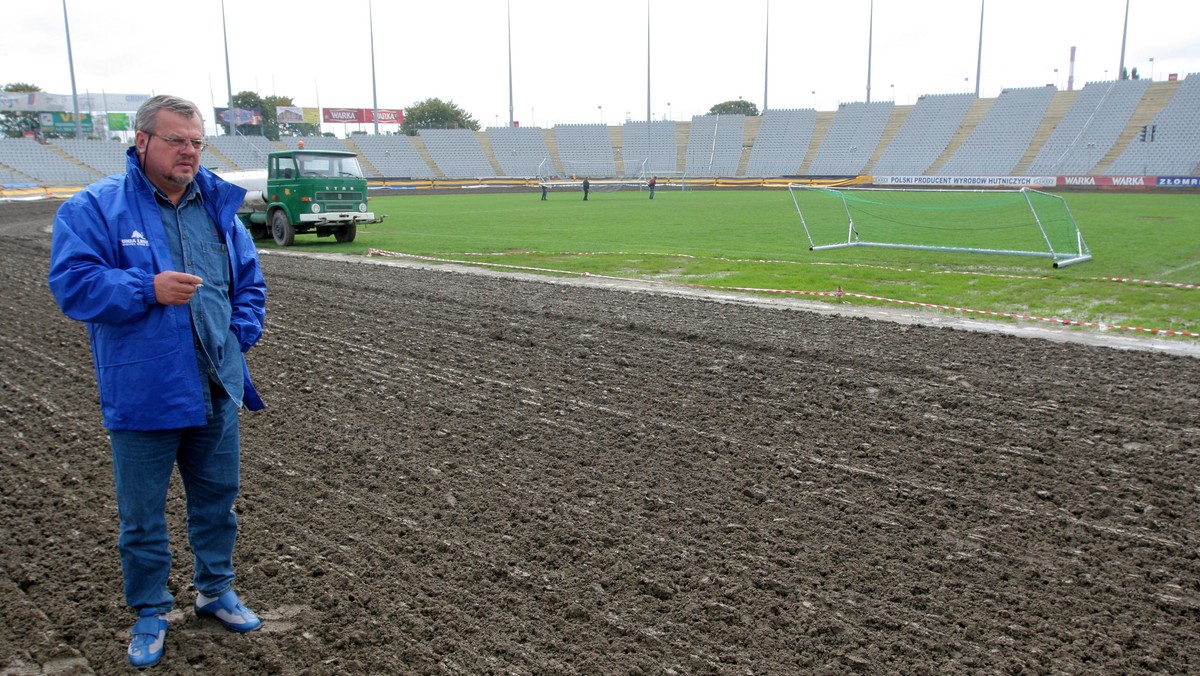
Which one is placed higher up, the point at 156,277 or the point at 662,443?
the point at 156,277

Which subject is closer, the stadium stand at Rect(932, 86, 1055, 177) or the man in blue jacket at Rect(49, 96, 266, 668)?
the man in blue jacket at Rect(49, 96, 266, 668)

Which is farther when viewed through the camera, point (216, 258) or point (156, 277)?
point (216, 258)

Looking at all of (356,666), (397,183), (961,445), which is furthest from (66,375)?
(397,183)

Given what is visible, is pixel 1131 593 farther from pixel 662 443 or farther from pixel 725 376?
pixel 725 376

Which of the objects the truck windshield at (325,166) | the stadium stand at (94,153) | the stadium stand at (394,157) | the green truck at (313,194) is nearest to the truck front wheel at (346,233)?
the green truck at (313,194)

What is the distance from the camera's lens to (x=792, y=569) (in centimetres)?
388

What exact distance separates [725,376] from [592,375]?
1.14 metres

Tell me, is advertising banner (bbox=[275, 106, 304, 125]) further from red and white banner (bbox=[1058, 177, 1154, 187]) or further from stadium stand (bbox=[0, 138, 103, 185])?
red and white banner (bbox=[1058, 177, 1154, 187])

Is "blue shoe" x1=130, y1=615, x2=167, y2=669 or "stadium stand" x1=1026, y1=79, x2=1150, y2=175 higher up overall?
"stadium stand" x1=1026, y1=79, x2=1150, y2=175

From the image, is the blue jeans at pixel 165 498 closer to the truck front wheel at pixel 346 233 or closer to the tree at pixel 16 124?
the truck front wheel at pixel 346 233

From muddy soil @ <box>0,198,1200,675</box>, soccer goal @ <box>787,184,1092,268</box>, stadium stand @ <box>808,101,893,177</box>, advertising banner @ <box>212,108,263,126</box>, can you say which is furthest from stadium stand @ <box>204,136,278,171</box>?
muddy soil @ <box>0,198,1200,675</box>

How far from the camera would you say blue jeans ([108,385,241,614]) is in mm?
3146

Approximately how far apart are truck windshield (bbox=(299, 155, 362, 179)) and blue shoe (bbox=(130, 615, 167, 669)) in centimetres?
1712

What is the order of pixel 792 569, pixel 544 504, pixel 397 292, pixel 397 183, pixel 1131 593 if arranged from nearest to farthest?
1. pixel 1131 593
2. pixel 792 569
3. pixel 544 504
4. pixel 397 292
5. pixel 397 183
